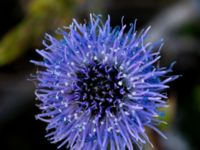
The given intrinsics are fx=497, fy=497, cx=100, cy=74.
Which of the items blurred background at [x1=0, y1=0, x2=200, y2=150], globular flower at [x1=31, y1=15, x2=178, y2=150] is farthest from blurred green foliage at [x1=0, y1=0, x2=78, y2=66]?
globular flower at [x1=31, y1=15, x2=178, y2=150]

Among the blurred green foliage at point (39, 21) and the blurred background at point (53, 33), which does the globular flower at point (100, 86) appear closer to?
the blurred background at point (53, 33)

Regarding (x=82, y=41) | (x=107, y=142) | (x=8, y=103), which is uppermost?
(x=8, y=103)

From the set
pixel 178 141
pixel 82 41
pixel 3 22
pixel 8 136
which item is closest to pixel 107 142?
pixel 82 41

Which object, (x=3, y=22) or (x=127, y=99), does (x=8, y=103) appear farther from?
(x=127, y=99)

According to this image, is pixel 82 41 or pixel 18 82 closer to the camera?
pixel 82 41

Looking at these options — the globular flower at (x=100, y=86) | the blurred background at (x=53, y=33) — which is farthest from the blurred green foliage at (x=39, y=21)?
the globular flower at (x=100, y=86)

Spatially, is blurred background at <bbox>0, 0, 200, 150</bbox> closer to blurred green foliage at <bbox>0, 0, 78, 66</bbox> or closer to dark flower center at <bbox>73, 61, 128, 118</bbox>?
blurred green foliage at <bbox>0, 0, 78, 66</bbox>

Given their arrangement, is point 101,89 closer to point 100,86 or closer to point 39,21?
point 100,86

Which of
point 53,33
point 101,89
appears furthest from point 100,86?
point 53,33
